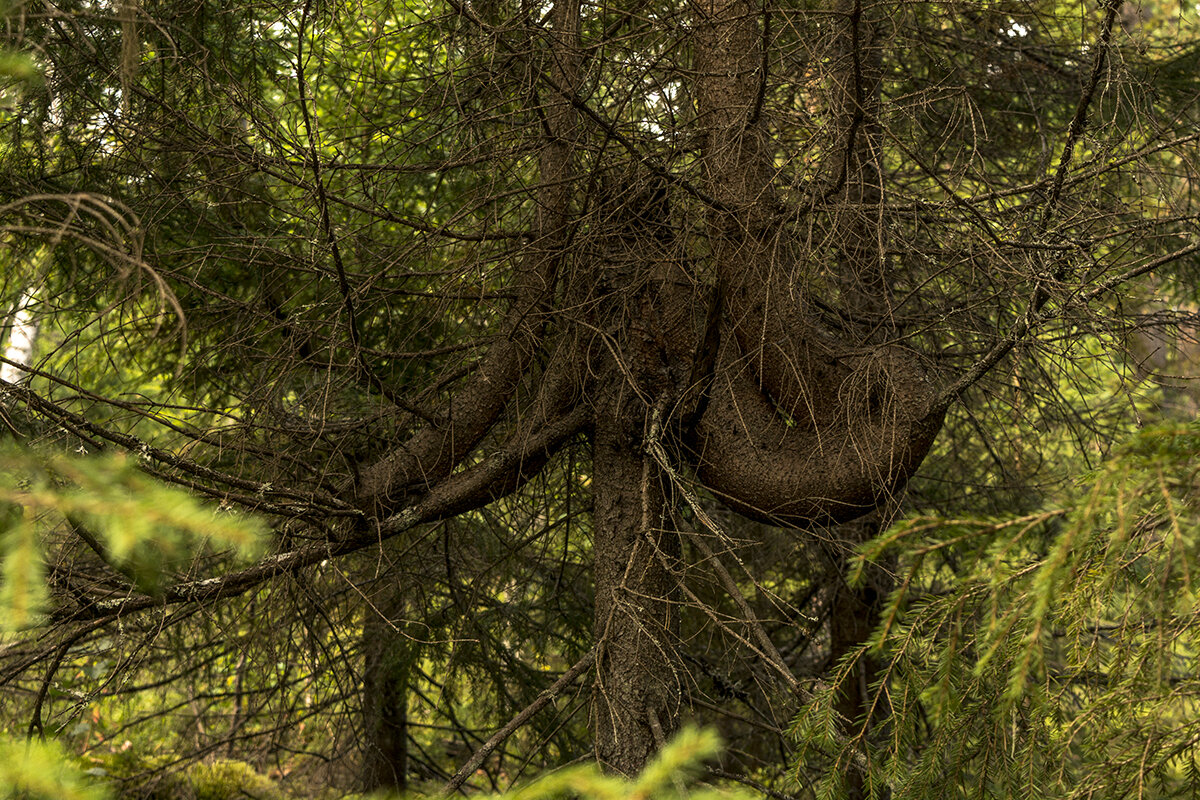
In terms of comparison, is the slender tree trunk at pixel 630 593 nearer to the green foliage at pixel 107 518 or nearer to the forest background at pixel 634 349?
the forest background at pixel 634 349

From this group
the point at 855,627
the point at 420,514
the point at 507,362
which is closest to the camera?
the point at 420,514

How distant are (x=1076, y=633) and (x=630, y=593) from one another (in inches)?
68.0

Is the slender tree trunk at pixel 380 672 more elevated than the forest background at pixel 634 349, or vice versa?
the forest background at pixel 634 349

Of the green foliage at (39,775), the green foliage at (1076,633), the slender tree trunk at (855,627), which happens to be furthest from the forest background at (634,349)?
the slender tree trunk at (855,627)

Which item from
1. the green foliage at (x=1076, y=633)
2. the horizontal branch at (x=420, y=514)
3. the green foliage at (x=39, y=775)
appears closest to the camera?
the green foliage at (x=39, y=775)

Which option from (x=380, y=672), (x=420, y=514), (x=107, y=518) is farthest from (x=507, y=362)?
(x=107, y=518)

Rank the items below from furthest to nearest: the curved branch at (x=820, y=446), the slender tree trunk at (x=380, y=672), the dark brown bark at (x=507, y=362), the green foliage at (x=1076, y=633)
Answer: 1. the slender tree trunk at (x=380, y=672)
2. the dark brown bark at (x=507, y=362)
3. the curved branch at (x=820, y=446)
4. the green foliage at (x=1076, y=633)

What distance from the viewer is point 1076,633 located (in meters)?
2.39

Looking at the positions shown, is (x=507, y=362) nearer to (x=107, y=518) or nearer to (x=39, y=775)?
(x=107, y=518)

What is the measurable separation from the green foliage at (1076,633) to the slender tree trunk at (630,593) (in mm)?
1213

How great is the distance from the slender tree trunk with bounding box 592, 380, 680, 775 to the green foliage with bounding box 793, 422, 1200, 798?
1.21 metres

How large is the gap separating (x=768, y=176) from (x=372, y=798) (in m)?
3.22

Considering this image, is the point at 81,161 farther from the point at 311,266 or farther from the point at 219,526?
the point at 219,526

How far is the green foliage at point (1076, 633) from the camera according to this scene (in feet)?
6.73
